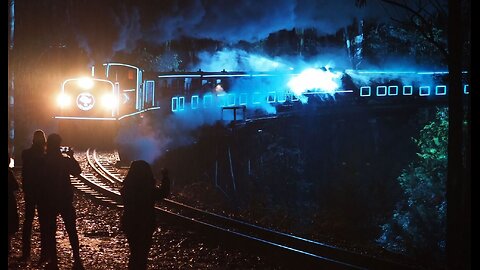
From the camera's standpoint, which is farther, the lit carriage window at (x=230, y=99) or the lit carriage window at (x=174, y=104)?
the lit carriage window at (x=230, y=99)

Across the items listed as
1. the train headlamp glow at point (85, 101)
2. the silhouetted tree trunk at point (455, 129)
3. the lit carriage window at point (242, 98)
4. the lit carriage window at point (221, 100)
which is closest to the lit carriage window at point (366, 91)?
the lit carriage window at point (242, 98)

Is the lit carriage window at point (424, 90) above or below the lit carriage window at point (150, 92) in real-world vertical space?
above

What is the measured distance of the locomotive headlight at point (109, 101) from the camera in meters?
18.1

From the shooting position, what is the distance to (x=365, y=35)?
39656 millimetres

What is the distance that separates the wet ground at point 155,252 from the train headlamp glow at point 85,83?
31.8ft

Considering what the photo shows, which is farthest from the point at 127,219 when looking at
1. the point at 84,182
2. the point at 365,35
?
the point at 365,35

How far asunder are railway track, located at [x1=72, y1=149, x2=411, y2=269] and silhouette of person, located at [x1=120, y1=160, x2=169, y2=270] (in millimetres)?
2792

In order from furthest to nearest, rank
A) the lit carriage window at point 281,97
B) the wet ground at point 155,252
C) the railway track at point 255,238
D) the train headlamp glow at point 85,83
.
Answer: the lit carriage window at point 281,97 → the train headlamp glow at point 85,83 → the railway track at point 255,238 → the wet ground at point 155,252

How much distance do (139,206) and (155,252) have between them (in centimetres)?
290

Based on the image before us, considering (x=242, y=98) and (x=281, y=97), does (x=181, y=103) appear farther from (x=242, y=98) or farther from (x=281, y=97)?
(x=281, y=97)

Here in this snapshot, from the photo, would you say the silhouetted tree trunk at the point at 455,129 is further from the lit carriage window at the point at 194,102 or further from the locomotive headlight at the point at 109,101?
the lit carriage window at the point at 194,102

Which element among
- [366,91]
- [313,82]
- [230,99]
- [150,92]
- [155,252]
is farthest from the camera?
[366,91]

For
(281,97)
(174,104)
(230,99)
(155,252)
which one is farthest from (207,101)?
(155,252)

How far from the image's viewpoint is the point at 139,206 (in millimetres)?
5344
